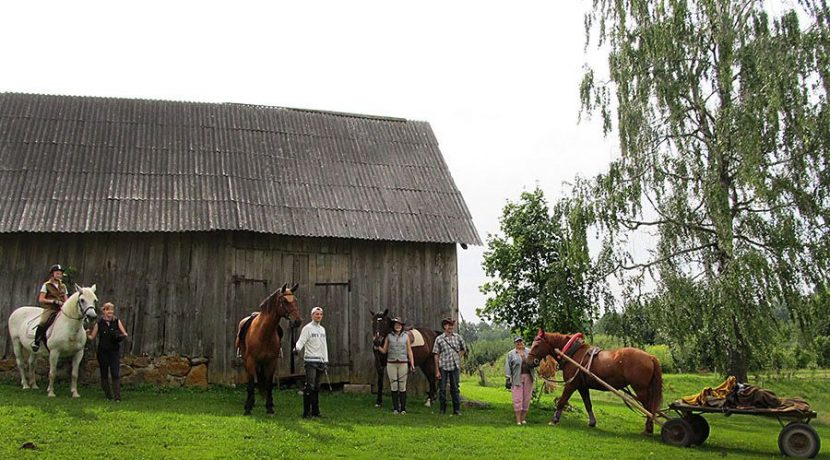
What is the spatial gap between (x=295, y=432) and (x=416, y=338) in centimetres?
483

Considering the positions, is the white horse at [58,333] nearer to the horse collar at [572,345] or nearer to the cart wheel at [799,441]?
the horse collar at [572,345]

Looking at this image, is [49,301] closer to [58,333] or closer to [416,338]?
[58,333]

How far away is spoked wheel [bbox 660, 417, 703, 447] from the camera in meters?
11.9

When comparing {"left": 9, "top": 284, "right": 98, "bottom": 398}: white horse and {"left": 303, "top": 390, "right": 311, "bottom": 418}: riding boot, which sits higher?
{"left": 9, "top": 284, "right": 98, "bottom": 398}: white horse

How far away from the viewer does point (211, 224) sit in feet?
52.9

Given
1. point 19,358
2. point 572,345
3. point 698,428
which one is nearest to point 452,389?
point 572,345

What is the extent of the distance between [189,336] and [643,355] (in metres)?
9.34

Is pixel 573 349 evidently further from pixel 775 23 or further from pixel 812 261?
pixel 775 23

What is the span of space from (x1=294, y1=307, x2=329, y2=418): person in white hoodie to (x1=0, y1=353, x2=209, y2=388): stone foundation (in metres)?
4.03

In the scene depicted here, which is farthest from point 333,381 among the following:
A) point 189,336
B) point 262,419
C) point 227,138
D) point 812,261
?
point 812,261

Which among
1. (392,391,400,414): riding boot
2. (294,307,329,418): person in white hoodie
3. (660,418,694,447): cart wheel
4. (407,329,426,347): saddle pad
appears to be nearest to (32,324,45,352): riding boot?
(294,307,329,418): person in white hoodie

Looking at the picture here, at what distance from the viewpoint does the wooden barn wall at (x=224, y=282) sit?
1598cm

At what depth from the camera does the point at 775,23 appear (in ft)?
59.4

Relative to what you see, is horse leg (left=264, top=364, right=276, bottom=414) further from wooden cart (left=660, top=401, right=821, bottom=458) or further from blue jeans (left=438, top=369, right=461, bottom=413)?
wooden cart (left=660, top=401, right=821, bottom=458)
